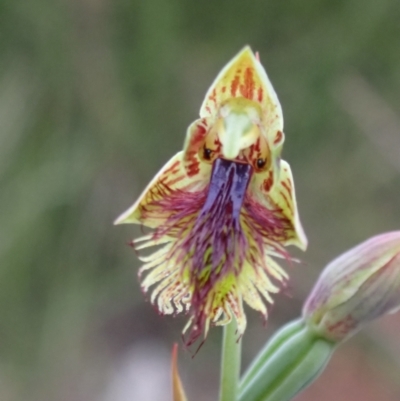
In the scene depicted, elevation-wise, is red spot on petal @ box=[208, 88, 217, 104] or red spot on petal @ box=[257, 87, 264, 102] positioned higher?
red spot on petal @ box=[208, 88, 217, 104]

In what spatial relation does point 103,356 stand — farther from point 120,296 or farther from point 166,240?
point 166,240

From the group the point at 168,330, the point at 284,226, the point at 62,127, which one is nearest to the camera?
the point at 284,226

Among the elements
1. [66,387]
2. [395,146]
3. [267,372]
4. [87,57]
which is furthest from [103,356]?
[267,372]

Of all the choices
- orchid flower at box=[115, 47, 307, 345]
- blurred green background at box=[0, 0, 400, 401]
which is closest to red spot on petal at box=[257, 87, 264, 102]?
orchid flower at box=[115, 47, 307, 345]

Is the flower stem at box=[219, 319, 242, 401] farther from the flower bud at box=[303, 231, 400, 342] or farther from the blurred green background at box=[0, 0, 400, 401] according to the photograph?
the blurred green background at box=[0, 0, 400, 401]

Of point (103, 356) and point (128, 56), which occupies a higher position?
point (128, 56)

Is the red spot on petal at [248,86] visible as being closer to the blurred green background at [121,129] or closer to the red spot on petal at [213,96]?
the red spot on petal at [213,96]

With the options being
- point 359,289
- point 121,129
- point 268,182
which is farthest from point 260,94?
point 121,129
